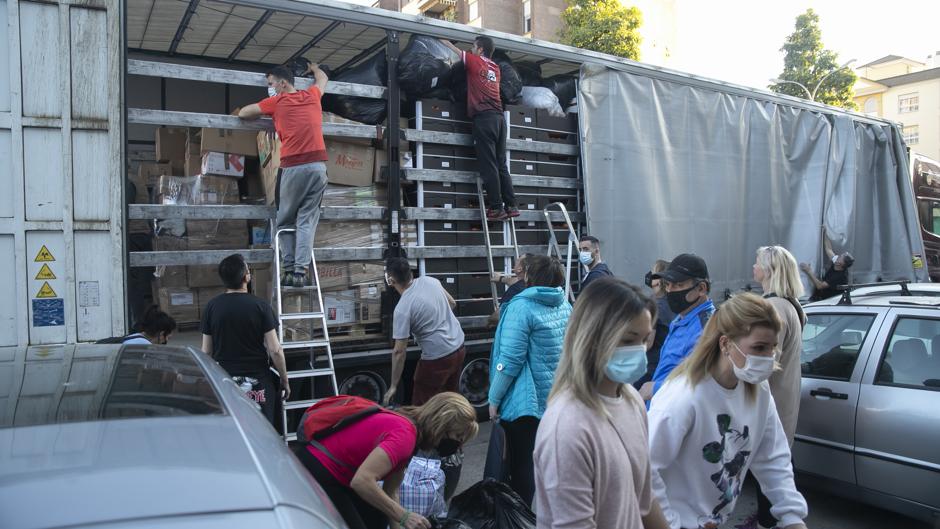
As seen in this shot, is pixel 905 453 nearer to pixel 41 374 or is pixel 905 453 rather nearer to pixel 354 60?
pixel 41 374

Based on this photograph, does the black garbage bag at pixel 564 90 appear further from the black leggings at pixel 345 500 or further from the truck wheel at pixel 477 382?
the black leggings at pixel 345 500

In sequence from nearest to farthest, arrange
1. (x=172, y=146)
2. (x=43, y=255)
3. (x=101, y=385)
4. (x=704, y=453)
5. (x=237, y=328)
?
(x=101, y=385)
(x=704, y=453)
(x=43, y=255)
(x=237, y=328)
(x=172, y=146)

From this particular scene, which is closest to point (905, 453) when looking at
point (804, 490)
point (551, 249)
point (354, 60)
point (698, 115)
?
point (804, 490)

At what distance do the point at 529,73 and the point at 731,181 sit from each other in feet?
9.48

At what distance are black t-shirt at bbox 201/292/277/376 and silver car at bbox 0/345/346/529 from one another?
242 centimetres

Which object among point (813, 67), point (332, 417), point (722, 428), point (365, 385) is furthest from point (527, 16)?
point (722, 428)

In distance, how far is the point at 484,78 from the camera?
6500 millimetres

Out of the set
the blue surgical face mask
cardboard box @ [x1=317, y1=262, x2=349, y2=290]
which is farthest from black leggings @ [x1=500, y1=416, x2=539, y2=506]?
cardboard box @ [x1=317, y1=262, x2=349, y2=290]

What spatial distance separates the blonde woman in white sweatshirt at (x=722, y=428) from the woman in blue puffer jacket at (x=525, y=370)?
4.58 ft

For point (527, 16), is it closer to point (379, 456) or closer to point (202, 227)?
point (202, 227)

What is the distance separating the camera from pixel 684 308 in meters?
4.00

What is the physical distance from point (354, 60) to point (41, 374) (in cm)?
630

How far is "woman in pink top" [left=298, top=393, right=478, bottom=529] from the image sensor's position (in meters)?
2.67

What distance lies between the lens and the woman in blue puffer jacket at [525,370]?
395cm
